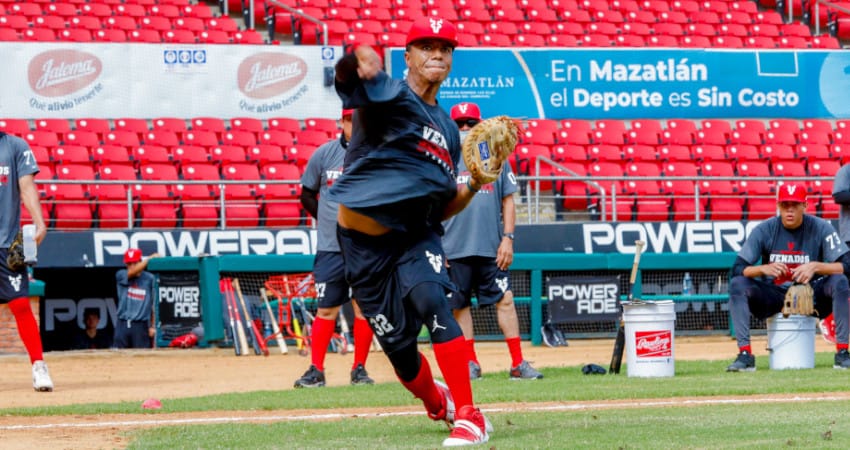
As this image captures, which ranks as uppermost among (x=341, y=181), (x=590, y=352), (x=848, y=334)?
(x=341, y=181)

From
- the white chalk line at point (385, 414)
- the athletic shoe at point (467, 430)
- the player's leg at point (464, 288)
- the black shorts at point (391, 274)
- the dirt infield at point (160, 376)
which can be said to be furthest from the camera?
the player's leg at point (464, 288)

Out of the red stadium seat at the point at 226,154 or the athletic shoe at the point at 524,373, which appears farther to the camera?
the red stadium seat at the point at 226,154

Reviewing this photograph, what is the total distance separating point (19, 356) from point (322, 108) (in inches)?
348

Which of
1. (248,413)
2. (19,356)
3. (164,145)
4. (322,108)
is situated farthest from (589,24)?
(248,413)

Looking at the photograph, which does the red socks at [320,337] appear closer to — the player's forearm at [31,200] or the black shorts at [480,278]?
the black shorts at [480,278]

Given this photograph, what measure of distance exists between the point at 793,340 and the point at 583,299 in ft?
20.1

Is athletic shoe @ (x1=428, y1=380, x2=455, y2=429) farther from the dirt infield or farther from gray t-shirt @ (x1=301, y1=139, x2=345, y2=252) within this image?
gray t-shirt @ (x1=301, y1=139, x2=345, y2=252)

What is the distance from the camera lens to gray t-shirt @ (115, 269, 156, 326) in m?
15.8

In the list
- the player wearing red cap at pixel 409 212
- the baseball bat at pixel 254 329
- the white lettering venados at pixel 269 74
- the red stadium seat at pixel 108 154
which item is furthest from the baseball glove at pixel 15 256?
the white lettering venados at pixel 269 74

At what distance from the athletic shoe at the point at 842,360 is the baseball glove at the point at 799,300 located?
38 centimetres

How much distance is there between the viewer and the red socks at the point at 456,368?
5.70 m

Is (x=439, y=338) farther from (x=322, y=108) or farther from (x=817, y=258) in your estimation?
(x=322, y=108)

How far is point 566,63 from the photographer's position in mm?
22984

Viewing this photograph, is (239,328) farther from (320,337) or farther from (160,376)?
(320,337)
